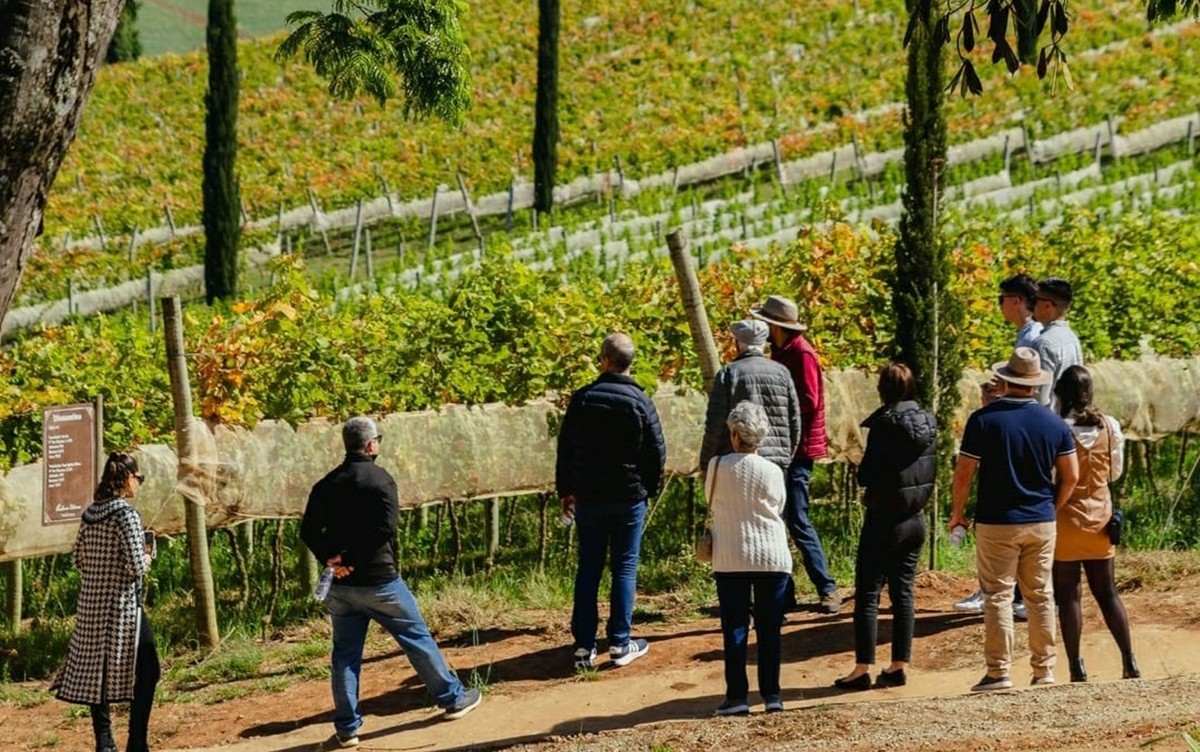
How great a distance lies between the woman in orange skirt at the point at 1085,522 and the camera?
7852mm

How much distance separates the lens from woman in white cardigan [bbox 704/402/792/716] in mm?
7398

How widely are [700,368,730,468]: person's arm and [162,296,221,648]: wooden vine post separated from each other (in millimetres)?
3225

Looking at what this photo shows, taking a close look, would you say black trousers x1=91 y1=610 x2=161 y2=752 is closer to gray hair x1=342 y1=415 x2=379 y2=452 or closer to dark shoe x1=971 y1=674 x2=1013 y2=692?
gray hair x1=342 y1=415 x2=379 y2=452

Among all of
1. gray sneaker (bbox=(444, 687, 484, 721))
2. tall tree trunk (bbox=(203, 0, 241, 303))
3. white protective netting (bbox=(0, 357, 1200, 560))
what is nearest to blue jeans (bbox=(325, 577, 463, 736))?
gray sneaker (bbox=(444, 687, 484, 721))

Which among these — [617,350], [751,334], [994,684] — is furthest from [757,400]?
[994,684]

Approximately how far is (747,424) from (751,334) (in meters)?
1.36

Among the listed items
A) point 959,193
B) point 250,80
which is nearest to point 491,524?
point 959,193

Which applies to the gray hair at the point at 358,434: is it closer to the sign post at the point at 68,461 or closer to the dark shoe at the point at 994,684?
the sign post at the point at 68,461

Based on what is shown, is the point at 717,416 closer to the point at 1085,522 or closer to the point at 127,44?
the point at 1085,522

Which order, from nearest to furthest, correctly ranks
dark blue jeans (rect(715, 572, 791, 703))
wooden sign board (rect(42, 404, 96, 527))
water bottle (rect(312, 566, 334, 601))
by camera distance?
1. dark blue jeans (rect(715, 572, 791, 703))
2. water bottle (rect(312, 566, 334, 601))
3. wooden sign board (rect(42, 404, 96, 527))

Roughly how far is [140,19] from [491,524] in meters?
61.8

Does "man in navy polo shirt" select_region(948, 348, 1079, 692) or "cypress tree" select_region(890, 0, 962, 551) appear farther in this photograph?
"cypress tree" select_region(890, 0, 962, 551)

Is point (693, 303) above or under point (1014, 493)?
above

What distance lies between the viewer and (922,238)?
11297mm
